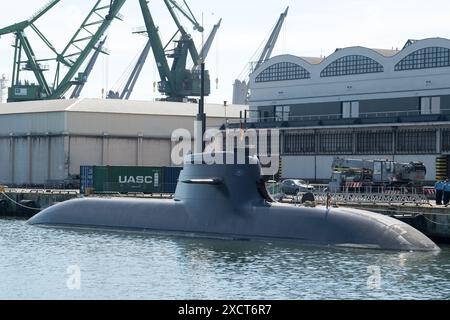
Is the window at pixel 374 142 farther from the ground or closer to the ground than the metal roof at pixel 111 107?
closer to the ground

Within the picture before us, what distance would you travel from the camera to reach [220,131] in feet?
230

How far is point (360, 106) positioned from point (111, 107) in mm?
23493

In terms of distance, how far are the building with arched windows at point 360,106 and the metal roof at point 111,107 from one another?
12.0 meters

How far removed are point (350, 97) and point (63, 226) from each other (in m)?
27.5

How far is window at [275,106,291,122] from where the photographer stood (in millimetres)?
70438

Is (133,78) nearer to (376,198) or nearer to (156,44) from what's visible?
(156,44)

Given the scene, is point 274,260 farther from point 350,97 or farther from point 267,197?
point 350,97

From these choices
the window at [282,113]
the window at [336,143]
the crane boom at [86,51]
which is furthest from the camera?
the crane boom at [86,51]

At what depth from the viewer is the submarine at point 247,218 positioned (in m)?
33.4

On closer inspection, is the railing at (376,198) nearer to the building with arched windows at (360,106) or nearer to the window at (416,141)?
the building with arched windows at (360,106)

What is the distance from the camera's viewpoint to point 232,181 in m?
36.8

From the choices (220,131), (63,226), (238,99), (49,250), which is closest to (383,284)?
(49,250)

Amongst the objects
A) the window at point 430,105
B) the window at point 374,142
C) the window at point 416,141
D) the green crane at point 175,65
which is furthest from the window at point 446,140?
the green crane at point 175,65

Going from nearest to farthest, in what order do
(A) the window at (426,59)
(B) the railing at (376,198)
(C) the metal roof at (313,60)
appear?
(B) the railing at (376,198)
(A) the window at (426,59)
(C) the metal roof at (313,60)
